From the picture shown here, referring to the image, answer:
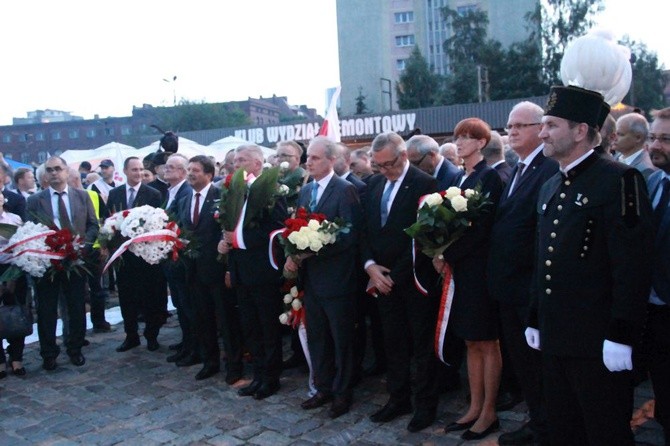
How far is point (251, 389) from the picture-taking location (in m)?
5.62

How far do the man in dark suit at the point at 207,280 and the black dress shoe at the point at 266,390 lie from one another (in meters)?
0.53

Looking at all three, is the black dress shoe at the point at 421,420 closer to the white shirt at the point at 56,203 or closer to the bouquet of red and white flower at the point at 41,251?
the bouquet of red and white flower at the point at 41,251

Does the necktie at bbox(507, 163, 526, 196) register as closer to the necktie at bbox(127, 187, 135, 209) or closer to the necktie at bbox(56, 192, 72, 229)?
the necktie at bbox(56, 192, 72, 229)

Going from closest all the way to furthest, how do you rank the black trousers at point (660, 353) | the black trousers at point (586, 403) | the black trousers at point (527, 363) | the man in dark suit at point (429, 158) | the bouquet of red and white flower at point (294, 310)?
1. the black trousers at point (586, 403)
2. the black trousers at point (660, 353)
3. the black trousers at point (527, 363)
4. the bouquet of red and white flower at point (294, 310)
5. the man in dark suit at point (429, 158)

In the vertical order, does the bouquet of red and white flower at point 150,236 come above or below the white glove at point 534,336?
above

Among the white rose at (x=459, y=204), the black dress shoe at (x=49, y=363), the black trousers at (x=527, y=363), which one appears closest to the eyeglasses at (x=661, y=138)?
the white rose at (x=459, y=204)

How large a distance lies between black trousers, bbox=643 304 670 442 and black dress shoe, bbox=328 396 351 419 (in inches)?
89.4

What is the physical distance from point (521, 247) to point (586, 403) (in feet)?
3.78

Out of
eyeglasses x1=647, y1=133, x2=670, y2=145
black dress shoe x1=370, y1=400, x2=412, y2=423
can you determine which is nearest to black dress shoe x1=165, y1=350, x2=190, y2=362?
black dress shoe x1=370, y1=400, x2=412, y2=423

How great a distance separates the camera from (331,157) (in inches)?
207

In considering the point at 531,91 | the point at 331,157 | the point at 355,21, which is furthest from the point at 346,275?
the point at 355,21

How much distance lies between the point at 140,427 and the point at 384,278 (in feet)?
7.60

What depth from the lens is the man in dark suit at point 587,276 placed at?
9.13 ft

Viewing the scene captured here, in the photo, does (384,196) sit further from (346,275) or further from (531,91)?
(531,91)
